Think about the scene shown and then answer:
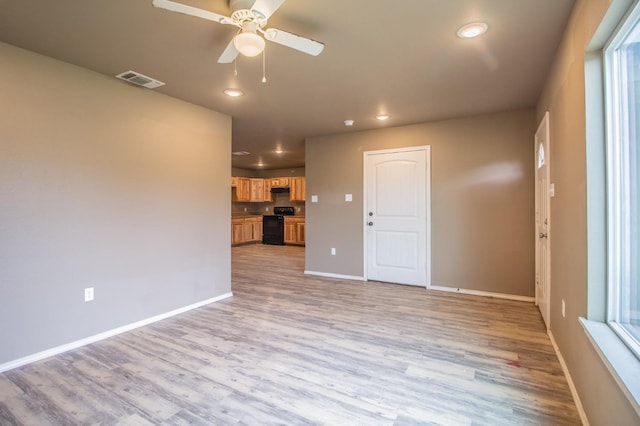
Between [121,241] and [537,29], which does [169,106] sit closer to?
[121,241]

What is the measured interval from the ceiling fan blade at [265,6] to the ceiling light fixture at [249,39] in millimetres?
116

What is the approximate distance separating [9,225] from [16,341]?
2.85 ft

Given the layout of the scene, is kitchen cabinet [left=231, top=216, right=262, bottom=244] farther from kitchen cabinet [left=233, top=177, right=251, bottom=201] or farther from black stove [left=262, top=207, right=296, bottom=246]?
kitchen cabinet [left=233, top=177, right=251, bottom=201]

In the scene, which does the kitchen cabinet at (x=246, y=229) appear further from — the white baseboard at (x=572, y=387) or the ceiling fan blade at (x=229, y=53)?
the white baseboard at (x=572, y=387)

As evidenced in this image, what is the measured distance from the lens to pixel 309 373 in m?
2.21

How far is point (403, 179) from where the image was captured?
4621 millimetres

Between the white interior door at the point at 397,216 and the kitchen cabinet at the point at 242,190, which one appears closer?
the white interior door at the point at 397,216

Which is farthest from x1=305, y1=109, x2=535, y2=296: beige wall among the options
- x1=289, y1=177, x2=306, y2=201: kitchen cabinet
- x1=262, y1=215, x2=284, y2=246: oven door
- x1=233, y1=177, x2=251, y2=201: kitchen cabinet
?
x1=233, y1=177, x2=251, y2=201: kitchen cabinet

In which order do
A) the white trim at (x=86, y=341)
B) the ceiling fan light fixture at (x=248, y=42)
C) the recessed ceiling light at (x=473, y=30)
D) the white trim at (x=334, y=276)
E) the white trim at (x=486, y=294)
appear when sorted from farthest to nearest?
the white trim at (x=334, y=276), the white trim at (x=486, y=294), the white trim at (x=86, y=341), the recessed ceiling light at (x=473, y=30), the ceiling fan light fixture at (x=248, y=42)

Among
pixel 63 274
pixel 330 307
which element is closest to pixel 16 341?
pixel 63 274

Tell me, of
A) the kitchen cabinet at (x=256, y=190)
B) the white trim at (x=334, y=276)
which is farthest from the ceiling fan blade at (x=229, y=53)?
the kitchen cabinet at (x=256, y=190)

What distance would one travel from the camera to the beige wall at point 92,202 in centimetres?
233

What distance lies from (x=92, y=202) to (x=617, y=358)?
362cm

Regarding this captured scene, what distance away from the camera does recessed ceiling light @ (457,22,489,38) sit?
204 cm
